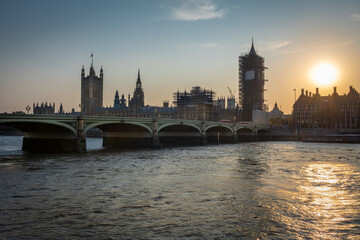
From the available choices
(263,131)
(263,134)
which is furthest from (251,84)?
(263,134)

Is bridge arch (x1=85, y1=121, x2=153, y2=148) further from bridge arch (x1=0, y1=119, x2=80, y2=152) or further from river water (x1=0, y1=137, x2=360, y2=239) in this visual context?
river water (x1=0, y1=137, x2=360, y2=239)

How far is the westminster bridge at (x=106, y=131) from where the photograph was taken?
45.3 m

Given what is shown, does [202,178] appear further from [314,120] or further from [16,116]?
[314,120]

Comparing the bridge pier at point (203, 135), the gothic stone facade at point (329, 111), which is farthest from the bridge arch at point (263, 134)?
the bridge pier at point (203, 135)

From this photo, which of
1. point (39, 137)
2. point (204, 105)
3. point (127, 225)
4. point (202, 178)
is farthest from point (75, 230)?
point (204, 105)

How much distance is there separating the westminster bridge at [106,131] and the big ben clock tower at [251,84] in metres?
55.4

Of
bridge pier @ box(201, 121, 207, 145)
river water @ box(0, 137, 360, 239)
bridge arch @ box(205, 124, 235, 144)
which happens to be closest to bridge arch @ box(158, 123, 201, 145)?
bridge pier @ box(201, 121, 207, 145)

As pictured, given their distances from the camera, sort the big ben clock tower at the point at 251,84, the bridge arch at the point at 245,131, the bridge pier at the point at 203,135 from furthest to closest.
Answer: the big ben clock tower at the point at 251,84
the bridge arch at the point at 245,131
the bridge pier at the point at 203,135

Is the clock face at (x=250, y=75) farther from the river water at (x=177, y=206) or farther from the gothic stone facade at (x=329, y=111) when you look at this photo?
the river water at (x=177, y=206)

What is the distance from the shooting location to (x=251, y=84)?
519 feet

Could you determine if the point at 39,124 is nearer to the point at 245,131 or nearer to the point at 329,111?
the point at 245,131

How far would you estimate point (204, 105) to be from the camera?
160250 millimetres

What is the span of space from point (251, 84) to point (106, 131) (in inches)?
4017

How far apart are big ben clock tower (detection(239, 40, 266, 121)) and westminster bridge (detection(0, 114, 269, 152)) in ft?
182
